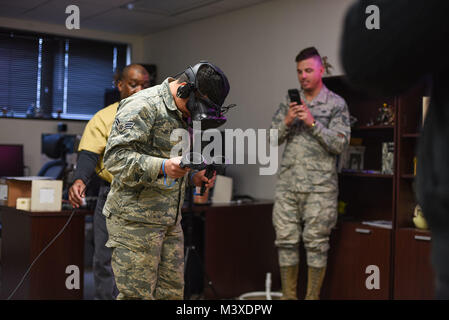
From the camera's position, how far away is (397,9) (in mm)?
711

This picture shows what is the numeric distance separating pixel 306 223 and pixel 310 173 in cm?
32

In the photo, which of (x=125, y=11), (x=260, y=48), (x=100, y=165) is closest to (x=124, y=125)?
(x=100, y=165)

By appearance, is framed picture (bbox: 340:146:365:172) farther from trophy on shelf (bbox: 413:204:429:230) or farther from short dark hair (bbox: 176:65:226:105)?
short dark hair (bbox: 176:65:226:105)

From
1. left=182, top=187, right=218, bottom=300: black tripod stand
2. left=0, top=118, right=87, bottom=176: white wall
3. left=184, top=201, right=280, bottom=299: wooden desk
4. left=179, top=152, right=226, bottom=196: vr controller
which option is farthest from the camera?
left=0, top=118, right=87, bottom=176: white wall

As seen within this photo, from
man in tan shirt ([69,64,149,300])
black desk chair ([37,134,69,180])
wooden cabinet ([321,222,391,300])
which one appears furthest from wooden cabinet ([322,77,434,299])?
black desk chair ([37,134,69,180])

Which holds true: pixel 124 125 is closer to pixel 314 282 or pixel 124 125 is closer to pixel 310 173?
pixel 310 173

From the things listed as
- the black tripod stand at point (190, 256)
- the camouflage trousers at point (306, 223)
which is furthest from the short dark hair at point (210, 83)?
the camouflage trousers at point (306, 223)

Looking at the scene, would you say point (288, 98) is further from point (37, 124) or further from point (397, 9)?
point (37, 124)

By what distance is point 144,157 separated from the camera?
192 centimetres

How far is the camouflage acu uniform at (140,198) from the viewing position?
1.98m

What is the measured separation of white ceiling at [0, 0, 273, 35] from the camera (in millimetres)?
5043

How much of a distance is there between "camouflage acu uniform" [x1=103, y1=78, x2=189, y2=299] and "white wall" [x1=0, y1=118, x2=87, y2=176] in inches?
161

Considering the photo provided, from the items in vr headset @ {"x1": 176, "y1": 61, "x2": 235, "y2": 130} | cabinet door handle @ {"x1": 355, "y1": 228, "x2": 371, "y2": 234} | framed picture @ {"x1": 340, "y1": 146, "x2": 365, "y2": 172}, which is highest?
vr headset @ {"x1": 176, "y1": 61, "x2": 235, "y2": 130}

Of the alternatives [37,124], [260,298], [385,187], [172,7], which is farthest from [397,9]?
[37,124]
